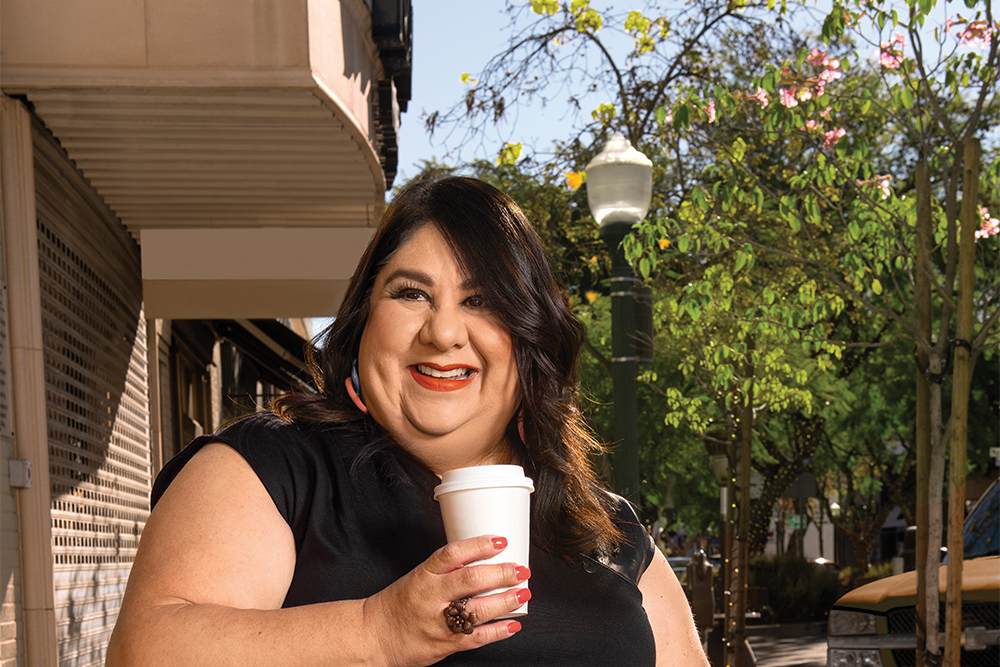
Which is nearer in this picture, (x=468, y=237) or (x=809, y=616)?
(x=468, y=237)

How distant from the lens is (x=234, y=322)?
12.0m

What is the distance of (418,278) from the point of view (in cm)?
184

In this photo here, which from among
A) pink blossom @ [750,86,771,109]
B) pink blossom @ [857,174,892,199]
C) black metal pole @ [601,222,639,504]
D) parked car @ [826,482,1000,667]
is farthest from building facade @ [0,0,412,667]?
parked car @ [826,482,1000,667]

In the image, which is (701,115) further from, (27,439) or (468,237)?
(468,237)

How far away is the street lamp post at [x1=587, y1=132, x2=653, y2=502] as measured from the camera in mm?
6344

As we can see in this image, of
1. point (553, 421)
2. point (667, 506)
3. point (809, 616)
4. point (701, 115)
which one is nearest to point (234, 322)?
point (701, 115)

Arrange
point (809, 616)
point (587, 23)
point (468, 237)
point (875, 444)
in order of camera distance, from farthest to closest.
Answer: point (875, 444) < point (809, 616) < point (587, 23) < point (468, 237)

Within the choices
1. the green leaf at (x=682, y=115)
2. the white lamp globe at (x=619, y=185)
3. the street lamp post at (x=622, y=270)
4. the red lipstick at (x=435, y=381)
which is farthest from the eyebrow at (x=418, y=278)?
the white lamp globe at (x=619, y=185)

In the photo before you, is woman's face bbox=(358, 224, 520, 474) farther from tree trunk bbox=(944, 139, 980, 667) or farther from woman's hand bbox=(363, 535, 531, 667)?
tree trunk bbox=(944, 139, 980, 667)

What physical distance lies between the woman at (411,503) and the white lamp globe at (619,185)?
4.66m

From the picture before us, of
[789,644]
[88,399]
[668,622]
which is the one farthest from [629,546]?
[789,644]

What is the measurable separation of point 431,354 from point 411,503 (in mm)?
251

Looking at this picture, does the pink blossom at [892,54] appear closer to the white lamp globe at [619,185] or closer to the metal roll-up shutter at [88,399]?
the white lamp globe at [619,185]

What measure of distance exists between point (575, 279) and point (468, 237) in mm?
13634
